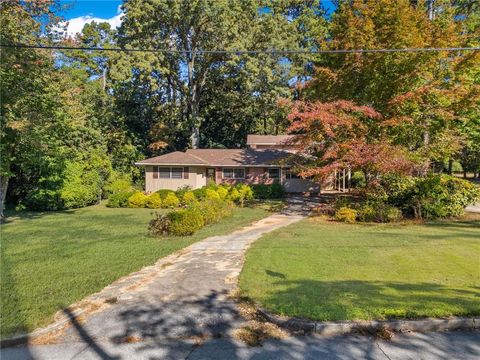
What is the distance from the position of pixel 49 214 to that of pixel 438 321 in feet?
65.5

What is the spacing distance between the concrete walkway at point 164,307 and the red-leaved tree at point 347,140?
30.2ft

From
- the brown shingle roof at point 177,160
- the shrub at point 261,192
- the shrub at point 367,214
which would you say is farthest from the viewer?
the brown shingle roof at point 177,160

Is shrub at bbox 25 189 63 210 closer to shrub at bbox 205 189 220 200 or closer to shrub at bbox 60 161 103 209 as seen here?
shrub at bbox 60 161 103 209

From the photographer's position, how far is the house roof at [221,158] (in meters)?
29.2

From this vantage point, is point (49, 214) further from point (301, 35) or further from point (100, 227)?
point (301, 35)

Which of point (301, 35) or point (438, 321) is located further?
point (301, 35)

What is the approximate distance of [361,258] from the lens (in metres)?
9.48

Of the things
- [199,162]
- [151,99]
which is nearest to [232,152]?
[199,162]

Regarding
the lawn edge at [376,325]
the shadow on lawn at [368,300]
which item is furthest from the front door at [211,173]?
the lawn edge at [376,325]

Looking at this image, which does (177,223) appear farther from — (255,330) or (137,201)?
(137,201)

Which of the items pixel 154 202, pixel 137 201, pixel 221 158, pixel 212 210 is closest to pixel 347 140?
pixel 212 210

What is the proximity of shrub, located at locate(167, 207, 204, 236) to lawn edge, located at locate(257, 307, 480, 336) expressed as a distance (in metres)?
8.07

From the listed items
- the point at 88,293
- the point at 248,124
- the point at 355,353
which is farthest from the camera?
the point at 248,124

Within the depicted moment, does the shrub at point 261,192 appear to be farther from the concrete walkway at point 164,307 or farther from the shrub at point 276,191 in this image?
the concrete walkway at point 164,307
